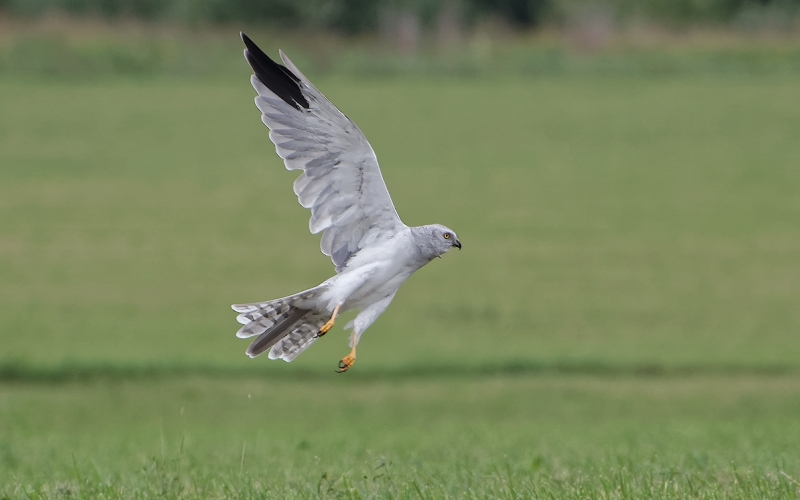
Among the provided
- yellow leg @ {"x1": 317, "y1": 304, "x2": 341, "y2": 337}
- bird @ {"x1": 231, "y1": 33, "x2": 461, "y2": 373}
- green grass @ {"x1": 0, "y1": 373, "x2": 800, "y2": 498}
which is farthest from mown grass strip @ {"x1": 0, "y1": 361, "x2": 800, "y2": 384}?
yellow leg @ {"x1": 317, "y1": 304, "x2": 341, "y2": 337}

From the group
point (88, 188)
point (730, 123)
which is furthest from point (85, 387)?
point (730, 123)

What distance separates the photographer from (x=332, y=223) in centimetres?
812

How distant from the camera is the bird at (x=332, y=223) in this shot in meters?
7.81

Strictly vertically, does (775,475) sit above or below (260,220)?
above

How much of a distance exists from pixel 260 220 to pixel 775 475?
20.2 metres

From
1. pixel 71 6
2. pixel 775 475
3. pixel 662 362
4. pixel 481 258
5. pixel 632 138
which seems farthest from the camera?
pixel 71 6

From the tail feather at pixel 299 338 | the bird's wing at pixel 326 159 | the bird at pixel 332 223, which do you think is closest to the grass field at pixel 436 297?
the tail feather at pixel 299 338

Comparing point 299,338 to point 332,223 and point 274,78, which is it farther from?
point 274,78

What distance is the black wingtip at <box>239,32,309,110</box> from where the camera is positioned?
309 inches

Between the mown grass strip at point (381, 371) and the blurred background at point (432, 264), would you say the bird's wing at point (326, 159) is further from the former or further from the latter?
the mown grass strip at point (381, 371)

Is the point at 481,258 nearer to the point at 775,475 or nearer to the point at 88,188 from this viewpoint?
the point at 88,188

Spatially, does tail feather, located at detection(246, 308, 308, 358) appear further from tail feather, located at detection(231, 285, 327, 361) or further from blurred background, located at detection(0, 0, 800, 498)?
blurred background, located at detection(0, 0, 800, 498)

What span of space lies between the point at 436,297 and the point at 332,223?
44.4 feet

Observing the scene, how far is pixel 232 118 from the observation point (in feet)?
114
